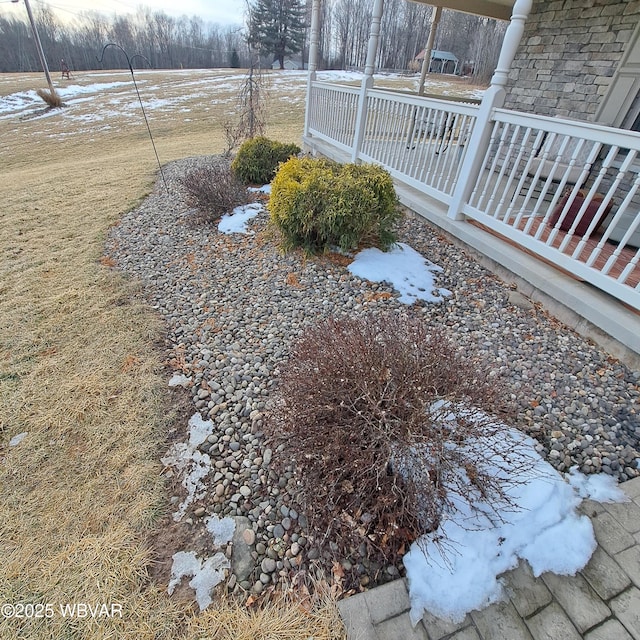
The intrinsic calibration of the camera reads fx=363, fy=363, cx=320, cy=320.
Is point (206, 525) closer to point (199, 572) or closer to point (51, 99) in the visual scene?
point (199, 572)

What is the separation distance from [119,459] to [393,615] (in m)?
1.47

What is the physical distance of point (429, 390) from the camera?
1.58 metres

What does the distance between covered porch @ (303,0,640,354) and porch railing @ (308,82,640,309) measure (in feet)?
0.03

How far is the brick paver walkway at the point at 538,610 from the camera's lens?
49.1 inches

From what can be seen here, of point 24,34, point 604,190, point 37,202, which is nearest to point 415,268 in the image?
point 604,190

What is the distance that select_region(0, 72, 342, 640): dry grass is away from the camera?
133cm

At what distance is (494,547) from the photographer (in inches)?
56.5

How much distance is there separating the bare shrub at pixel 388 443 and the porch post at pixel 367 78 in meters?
4.23

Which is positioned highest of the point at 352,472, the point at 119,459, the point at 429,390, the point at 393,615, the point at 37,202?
the point at 429,390

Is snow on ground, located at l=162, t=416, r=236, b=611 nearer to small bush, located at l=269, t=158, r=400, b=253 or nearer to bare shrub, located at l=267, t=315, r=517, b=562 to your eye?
bare shrub, located at l=267, t=315, r=517, b=562

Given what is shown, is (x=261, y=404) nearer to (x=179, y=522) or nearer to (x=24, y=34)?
(x=179, y=522)

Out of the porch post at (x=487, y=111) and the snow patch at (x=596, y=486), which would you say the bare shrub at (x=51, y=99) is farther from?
the snow patch at (x=596, y=486)

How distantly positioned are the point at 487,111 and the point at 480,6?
187 inches

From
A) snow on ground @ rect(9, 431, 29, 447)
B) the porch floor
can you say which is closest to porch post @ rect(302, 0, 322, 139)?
the porch floor
